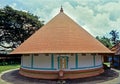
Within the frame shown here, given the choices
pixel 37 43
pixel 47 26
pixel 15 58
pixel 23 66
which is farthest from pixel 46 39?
pixel 15 58

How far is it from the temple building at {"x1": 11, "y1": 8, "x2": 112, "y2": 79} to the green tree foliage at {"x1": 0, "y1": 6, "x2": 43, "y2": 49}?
65.9 ft

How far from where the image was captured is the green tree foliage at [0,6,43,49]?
3906 centimetres

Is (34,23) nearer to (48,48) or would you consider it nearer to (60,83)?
(48,48)

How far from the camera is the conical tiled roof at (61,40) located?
18078mm

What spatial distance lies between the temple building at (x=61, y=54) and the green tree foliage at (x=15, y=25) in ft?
65.9

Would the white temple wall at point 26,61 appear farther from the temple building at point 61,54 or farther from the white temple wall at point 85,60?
the white temple wall at point 85,60

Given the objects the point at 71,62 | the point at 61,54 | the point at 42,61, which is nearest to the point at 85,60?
the point at 71,62

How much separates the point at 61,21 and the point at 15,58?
19858mm

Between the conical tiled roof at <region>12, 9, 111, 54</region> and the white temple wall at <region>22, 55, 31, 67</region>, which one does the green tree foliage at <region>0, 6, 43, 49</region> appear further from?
the white temple wall at <region>22, 55, 31, 67</region>

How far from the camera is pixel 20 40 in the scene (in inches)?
1593

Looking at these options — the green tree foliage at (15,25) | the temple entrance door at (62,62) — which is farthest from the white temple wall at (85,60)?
the green tree foliage at (15,25)

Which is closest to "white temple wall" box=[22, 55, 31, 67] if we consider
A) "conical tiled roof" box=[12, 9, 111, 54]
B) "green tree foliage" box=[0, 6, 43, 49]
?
"conical tiled roof" box=[12, 9, 111, 54]

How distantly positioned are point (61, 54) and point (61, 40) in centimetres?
147

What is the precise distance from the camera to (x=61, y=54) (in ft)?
59.4
